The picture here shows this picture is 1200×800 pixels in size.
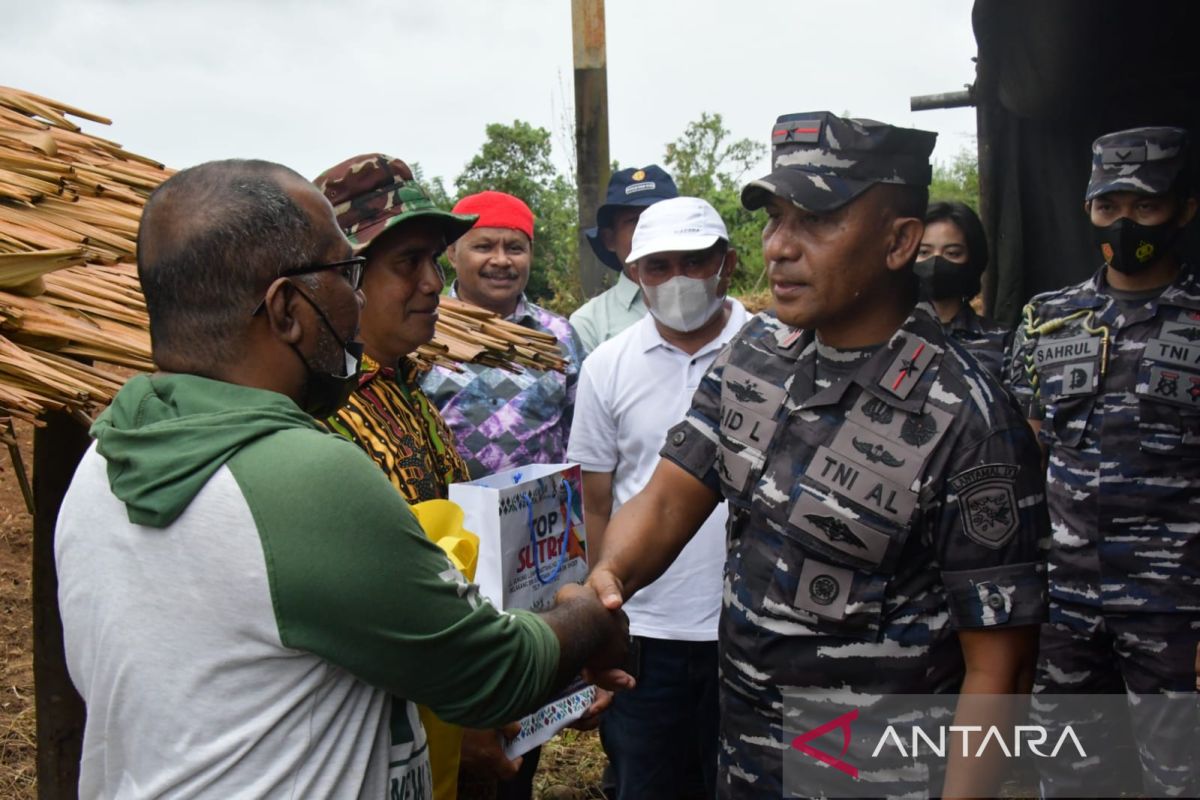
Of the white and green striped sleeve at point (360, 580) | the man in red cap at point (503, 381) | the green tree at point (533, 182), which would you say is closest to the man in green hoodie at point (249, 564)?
the white and green striped sleeve at point (360, 580)

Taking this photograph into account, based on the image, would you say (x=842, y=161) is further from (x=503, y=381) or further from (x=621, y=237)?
(x=621, y=237)

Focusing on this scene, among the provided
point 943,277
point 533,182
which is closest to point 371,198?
point 943,277

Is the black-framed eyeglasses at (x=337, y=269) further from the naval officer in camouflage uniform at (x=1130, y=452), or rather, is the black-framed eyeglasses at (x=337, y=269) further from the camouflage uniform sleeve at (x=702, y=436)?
the naval officer in camouflage uniform at (x=1130, y=452)

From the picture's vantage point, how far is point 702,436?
2711 mm

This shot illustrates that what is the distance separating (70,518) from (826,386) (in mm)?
1590

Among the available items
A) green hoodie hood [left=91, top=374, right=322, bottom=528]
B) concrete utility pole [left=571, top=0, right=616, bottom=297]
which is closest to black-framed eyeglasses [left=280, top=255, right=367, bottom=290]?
green hoodie hood [left=91, top=374, right=322, bottom=528]

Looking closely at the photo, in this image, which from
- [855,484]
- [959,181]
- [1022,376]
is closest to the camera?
[855,484]

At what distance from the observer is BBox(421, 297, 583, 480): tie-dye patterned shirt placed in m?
3.84

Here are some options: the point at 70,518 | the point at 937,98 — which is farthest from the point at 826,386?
the point at 937,98

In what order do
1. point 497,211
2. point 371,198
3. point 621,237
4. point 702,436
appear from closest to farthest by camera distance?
point 371,198
point 702,436
point 497,211
point 621,237

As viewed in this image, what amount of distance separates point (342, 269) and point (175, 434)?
39 cm

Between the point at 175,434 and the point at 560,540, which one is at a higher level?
the point at 175,434

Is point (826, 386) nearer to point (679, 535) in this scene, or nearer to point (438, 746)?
point (679, 535)

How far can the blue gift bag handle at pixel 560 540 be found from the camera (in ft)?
7.88
